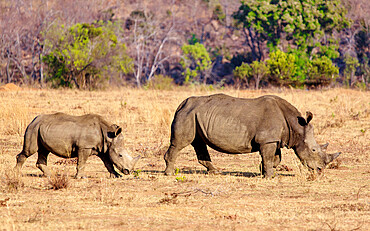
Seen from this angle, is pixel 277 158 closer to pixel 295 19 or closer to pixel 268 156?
pixel 268 156

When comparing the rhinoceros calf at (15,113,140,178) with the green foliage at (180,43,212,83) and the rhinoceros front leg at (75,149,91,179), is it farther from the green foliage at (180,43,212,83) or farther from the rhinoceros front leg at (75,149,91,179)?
the green foliage at (180,43,212,83)

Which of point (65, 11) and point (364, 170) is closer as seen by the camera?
point (364, 170)

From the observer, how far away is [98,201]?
8000 mm

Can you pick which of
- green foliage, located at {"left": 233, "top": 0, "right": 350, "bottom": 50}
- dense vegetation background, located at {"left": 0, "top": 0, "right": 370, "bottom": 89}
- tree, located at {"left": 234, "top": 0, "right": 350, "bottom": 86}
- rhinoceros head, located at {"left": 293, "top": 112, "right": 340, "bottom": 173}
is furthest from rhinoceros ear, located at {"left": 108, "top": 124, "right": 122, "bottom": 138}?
green foliage, located at {"left": 233, "top": 0, "right": 350, "bottom": 50}

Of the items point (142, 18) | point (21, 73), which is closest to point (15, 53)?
point (21, 73)

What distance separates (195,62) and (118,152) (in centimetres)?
3846

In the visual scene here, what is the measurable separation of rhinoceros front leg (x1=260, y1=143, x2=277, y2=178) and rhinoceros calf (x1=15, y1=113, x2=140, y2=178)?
231 centimetres

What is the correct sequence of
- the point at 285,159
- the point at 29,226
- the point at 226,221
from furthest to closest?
1. the point at 285,159
2. the point at 226,221
3. the point at 29,226

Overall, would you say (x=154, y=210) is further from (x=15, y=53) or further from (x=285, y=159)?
(x=15, y=53)

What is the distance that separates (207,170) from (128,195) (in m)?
2.86

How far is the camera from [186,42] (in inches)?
2076

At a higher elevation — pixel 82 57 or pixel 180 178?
pixel 180 178

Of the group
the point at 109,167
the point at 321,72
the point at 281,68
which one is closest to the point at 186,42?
the point at 281,68

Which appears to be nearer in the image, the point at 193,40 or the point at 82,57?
the point at 82,57
